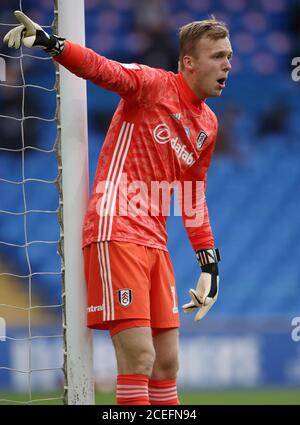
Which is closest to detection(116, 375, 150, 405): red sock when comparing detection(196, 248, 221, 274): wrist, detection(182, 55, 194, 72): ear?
detection(196, 248, 221, 274): wrist

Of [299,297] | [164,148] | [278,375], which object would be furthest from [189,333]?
[164,148]

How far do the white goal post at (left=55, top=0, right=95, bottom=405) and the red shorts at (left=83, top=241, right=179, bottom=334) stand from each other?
91mm

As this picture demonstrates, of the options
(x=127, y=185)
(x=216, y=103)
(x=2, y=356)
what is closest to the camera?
(x=127, y=185)

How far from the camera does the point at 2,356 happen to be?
5.82 meters

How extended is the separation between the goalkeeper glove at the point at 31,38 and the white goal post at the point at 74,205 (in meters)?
0.40

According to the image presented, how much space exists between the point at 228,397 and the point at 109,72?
3177 millimetres

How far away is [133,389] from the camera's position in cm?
278

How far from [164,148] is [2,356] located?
325 centimetres

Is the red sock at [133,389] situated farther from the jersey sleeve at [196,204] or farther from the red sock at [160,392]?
the jersey sleeve at [196,204]

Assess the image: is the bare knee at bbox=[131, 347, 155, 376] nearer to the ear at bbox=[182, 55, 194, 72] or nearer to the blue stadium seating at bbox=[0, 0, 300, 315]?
the ear at bbox=[182, 55, 194, 72]

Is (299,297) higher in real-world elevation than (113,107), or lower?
lower

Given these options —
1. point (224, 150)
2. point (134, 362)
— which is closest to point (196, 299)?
point (134, 362)

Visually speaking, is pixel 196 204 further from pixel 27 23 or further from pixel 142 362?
pixel 27 23
